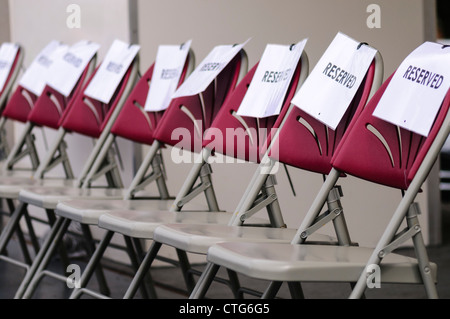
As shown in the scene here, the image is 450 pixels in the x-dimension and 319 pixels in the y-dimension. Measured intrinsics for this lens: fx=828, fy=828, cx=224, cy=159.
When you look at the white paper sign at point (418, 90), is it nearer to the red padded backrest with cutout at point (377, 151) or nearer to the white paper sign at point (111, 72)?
the red padded backrest with cutout at point (377, 151)

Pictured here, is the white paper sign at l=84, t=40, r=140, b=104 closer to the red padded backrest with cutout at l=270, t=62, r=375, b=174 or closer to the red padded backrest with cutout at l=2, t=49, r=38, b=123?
the red padded backrest with cutout at l=2, t=49, r=38, b=123

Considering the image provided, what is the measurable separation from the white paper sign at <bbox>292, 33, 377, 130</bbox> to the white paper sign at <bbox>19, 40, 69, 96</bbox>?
2.09m

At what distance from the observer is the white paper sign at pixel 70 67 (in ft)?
13.1

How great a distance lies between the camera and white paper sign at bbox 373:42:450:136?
202cm

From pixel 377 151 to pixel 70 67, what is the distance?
2249 millimetres

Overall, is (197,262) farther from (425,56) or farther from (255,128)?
(425,56)

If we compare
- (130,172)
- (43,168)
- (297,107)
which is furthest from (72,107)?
(297,107)

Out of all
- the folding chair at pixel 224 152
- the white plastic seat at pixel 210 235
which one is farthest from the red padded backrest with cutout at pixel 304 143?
the white plastic seat at pixel 210 235

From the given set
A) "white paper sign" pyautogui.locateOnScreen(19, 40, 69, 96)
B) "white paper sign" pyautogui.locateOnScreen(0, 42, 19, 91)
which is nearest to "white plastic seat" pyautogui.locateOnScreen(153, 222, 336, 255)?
"white paper sign" pyautogui.locateOnScreen(19, 40, 69, 96)

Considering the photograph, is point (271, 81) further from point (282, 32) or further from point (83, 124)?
point (282, 32)

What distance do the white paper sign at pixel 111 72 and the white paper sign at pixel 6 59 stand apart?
118 centimetres

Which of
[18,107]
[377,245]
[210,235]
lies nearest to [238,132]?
[210,235]

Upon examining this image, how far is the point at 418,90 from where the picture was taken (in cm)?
209
